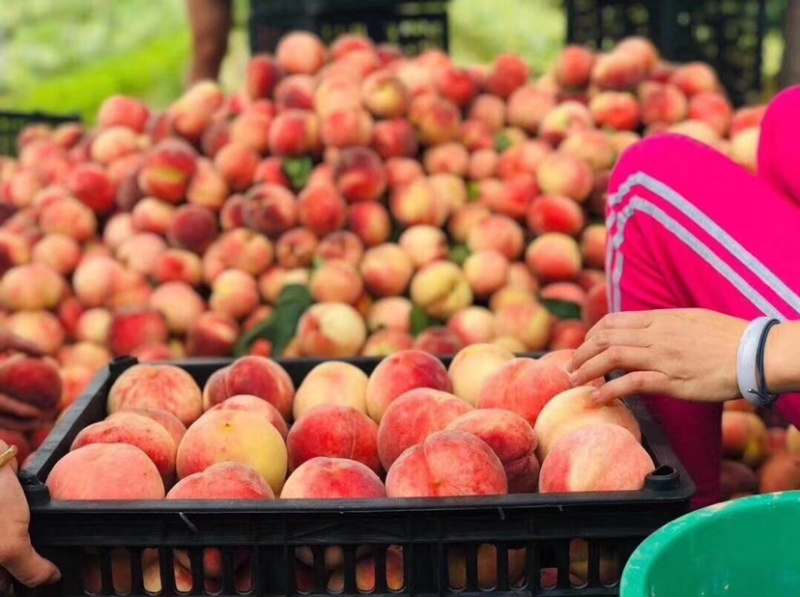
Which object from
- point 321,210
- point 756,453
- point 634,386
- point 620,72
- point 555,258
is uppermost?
point 620,72

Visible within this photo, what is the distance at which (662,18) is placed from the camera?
3.58 meters

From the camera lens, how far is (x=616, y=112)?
109 inches

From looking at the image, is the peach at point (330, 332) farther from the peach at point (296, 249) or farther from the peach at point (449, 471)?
the peach at point (449, 471)

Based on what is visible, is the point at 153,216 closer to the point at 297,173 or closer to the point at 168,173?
the point at 168,173

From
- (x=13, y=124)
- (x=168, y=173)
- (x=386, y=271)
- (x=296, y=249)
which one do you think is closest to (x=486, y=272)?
(x=386, y=271)

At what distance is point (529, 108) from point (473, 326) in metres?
0.79

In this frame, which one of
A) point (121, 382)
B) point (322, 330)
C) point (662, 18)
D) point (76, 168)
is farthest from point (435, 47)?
point (121, 382)

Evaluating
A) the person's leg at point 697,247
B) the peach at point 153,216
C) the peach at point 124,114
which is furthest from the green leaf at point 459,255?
the peach at point 124,114

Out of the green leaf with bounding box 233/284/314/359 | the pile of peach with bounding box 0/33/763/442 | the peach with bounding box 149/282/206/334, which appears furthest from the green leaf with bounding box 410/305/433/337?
the peach with bounding box 149/282/206/334

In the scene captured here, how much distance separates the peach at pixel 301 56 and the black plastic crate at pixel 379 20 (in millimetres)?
753

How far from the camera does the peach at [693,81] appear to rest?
2.92m

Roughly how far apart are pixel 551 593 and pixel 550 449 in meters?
0.21

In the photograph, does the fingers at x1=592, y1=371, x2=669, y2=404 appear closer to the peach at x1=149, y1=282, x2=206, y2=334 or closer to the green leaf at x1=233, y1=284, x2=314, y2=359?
the green leaf at x1=233, y1=284, x2=314, y2=359

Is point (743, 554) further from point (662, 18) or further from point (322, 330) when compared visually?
point (662, 18)
